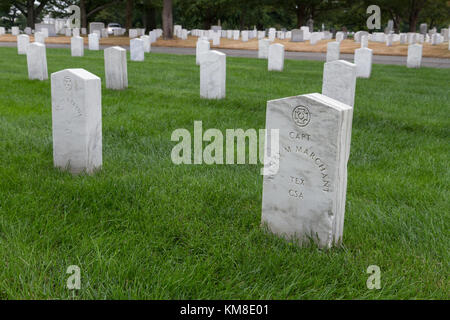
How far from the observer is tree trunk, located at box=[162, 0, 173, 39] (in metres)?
31.9

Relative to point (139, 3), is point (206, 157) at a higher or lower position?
lower

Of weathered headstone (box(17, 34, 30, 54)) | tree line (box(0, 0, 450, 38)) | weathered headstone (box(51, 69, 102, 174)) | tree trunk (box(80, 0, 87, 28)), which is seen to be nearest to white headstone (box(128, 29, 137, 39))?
tree line (box(0, 0, 450, 38))

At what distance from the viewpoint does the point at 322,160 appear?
2834mm

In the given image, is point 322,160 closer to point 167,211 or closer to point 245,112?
point 167,211

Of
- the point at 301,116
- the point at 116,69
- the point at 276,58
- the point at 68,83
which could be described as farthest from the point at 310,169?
the point at 276,58

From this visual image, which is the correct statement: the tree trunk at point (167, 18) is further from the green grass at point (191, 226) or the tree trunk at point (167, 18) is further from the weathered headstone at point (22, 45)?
the green grass at point (191, 226)

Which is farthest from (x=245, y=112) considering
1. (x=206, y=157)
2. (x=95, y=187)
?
(x=95, y=187)

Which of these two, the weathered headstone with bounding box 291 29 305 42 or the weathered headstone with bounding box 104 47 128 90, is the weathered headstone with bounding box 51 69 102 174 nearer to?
the weathered headstone with bounding box 104 47 128 90

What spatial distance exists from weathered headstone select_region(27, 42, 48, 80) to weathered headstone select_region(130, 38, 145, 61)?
6.64 meters

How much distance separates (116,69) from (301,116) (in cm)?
746

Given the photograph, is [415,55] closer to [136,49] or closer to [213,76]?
[136,49]

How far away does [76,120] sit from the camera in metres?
4.21

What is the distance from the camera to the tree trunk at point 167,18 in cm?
3187

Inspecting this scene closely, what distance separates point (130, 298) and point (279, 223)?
1.22 metres
